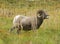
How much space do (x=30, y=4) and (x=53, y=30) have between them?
17313 mm

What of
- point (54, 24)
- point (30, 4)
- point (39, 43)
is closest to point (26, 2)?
point (30, 4)

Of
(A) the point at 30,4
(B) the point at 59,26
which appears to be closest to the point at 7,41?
(B) the point at 59,26

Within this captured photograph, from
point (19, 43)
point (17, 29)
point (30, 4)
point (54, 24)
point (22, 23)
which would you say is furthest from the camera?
point (30, 4)

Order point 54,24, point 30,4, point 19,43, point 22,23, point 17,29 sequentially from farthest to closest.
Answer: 1. point 30,4
2. point 54,24
3. point 22,23
4. point 17,29
5. point 19,43

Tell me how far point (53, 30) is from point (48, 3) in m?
18.7

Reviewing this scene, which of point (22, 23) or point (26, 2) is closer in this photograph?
point (22, 23)

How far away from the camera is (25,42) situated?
8922mm

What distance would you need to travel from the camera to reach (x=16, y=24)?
12547mm

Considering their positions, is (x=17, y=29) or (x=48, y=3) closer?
(x=17, y=29)

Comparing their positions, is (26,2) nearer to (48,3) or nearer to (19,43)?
(48,3)

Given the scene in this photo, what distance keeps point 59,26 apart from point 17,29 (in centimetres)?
242

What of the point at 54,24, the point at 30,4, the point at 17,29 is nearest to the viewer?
the point at 17,29

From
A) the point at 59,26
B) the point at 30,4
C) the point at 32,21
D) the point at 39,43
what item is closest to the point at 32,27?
the point at 32,21

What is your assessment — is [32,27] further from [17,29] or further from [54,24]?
[54,24]
